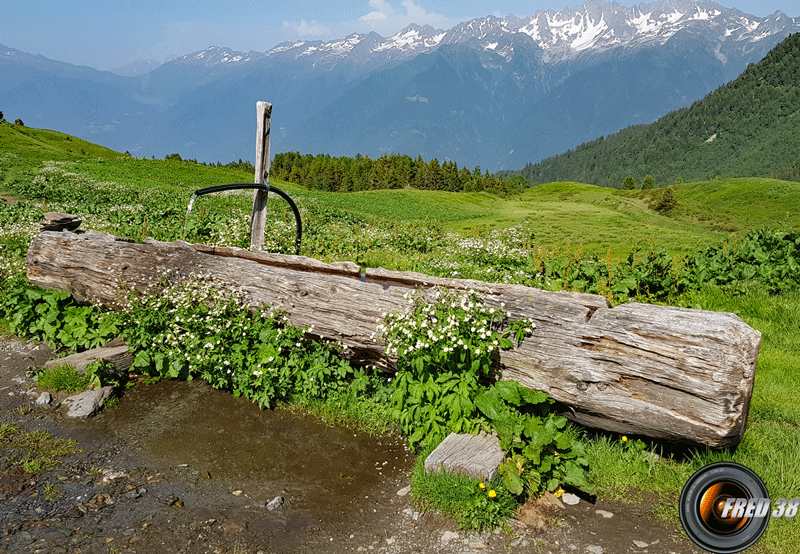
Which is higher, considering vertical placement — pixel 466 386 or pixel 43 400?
pixel 466 386

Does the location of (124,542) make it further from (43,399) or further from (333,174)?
(333,174)

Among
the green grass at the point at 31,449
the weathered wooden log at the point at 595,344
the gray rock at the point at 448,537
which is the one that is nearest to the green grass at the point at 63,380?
the green grass at the point at 31,449

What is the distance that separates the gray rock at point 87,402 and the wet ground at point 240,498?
0.13 m

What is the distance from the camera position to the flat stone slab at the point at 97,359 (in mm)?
6684

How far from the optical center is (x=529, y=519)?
411cm

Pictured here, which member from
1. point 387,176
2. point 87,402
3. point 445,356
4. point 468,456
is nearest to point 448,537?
point 468,456

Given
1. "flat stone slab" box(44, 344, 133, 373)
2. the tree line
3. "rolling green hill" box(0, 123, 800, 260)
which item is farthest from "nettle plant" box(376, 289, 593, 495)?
the tree line

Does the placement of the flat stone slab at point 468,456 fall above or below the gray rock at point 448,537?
above

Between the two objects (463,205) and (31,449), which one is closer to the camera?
(31,449)

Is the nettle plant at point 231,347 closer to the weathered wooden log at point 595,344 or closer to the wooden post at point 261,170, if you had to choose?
the weathered wooden log at point 595,344

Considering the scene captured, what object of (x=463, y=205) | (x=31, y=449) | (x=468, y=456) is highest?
(x=463, y=205)

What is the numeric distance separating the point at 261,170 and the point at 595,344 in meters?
7.46

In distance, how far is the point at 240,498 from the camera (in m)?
4.52

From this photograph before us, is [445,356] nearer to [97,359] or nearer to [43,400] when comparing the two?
[97,359]
